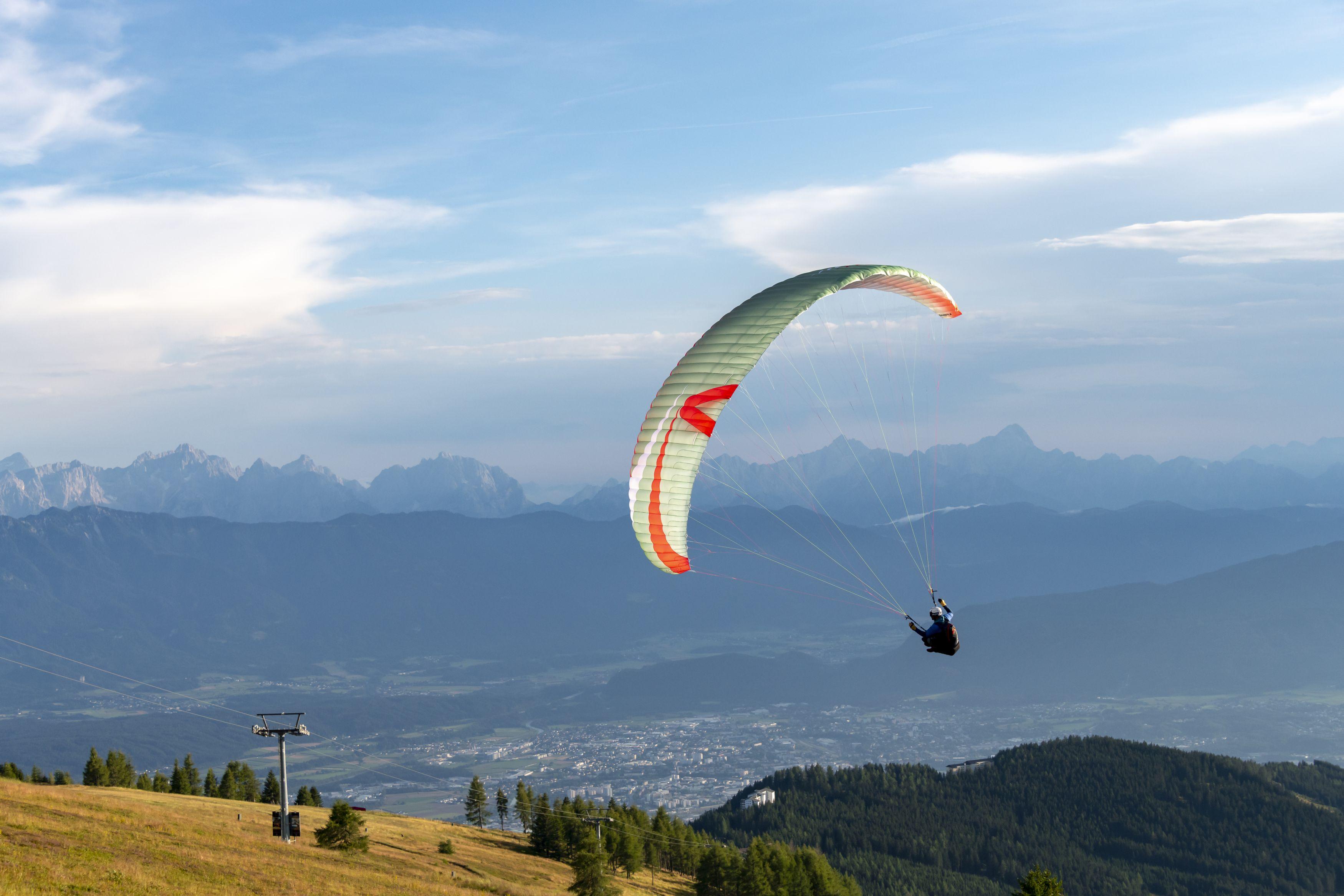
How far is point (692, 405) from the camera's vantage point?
33.5 m

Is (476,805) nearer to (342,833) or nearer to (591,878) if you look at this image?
(591,878)

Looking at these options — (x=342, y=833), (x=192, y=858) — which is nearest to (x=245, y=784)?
(x=342, y=833)

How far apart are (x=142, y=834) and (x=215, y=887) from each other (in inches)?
386

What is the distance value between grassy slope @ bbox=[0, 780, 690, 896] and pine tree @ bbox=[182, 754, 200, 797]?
30185 mm

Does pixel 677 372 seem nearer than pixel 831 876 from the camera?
Yes

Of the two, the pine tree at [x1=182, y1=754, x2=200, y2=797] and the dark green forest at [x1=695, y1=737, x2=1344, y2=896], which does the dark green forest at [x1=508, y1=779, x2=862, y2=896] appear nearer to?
the pine tree at [x1=182, y1=754, x2=200, y2=797]

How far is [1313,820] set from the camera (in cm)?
17862

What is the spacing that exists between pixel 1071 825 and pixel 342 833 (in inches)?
6217

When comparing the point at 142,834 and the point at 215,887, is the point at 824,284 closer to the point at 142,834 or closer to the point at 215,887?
the point at 215,887

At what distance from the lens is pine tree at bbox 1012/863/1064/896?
1738 inches

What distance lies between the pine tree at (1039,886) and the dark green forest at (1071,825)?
9537 cm

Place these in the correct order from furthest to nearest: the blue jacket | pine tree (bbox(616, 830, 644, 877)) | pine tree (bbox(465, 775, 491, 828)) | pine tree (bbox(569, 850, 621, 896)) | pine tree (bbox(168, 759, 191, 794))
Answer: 1. pine tree (bbox(465, 775, 491, 828))
2. pine tree (bbox(168, 759, 191, 794))
3. pine tree (bbox(616, 830, 644, 877))
4. pine tree (bbox(569, 850, 621, 896))
5. the blue jacket

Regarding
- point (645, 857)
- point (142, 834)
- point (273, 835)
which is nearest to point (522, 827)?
point (645, 857)

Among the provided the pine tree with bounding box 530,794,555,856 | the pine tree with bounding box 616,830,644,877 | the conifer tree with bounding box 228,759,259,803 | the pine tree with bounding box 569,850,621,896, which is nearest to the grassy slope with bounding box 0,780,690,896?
the pine tree with bounding box 569,850,621,896
